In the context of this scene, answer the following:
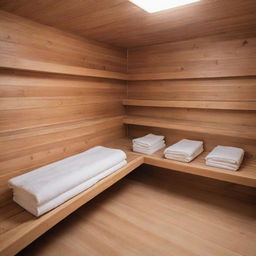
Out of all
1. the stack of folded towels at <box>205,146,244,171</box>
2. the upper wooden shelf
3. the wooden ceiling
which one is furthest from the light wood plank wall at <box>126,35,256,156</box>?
the upper wooden shelf

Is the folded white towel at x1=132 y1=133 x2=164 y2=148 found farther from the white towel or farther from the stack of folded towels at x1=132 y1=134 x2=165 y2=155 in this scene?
the white towel

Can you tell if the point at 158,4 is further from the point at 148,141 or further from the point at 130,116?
the point at 130,116

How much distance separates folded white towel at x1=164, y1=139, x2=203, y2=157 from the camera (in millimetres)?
1950

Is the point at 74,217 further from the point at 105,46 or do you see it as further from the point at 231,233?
the point at 105,46

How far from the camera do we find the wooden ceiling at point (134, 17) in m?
1.31

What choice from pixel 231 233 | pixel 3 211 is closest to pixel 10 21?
pixel 3 211

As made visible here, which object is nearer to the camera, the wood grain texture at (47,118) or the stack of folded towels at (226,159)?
the wood grain texture at (47,118)

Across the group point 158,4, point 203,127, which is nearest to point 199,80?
point 203,127

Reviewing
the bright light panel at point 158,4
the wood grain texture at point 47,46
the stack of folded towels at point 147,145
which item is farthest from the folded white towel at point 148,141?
the bright light panel at point 158,4

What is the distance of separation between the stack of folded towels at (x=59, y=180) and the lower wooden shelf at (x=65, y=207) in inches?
1.7

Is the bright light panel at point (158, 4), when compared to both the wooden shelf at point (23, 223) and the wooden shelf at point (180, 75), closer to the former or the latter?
the wooden shelf at point (180, 75)

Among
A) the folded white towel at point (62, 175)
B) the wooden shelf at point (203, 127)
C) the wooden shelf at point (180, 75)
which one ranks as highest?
the wooden shelf at point (180, 75)

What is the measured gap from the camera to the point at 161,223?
5.67 ft

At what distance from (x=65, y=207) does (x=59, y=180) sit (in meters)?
0.19
